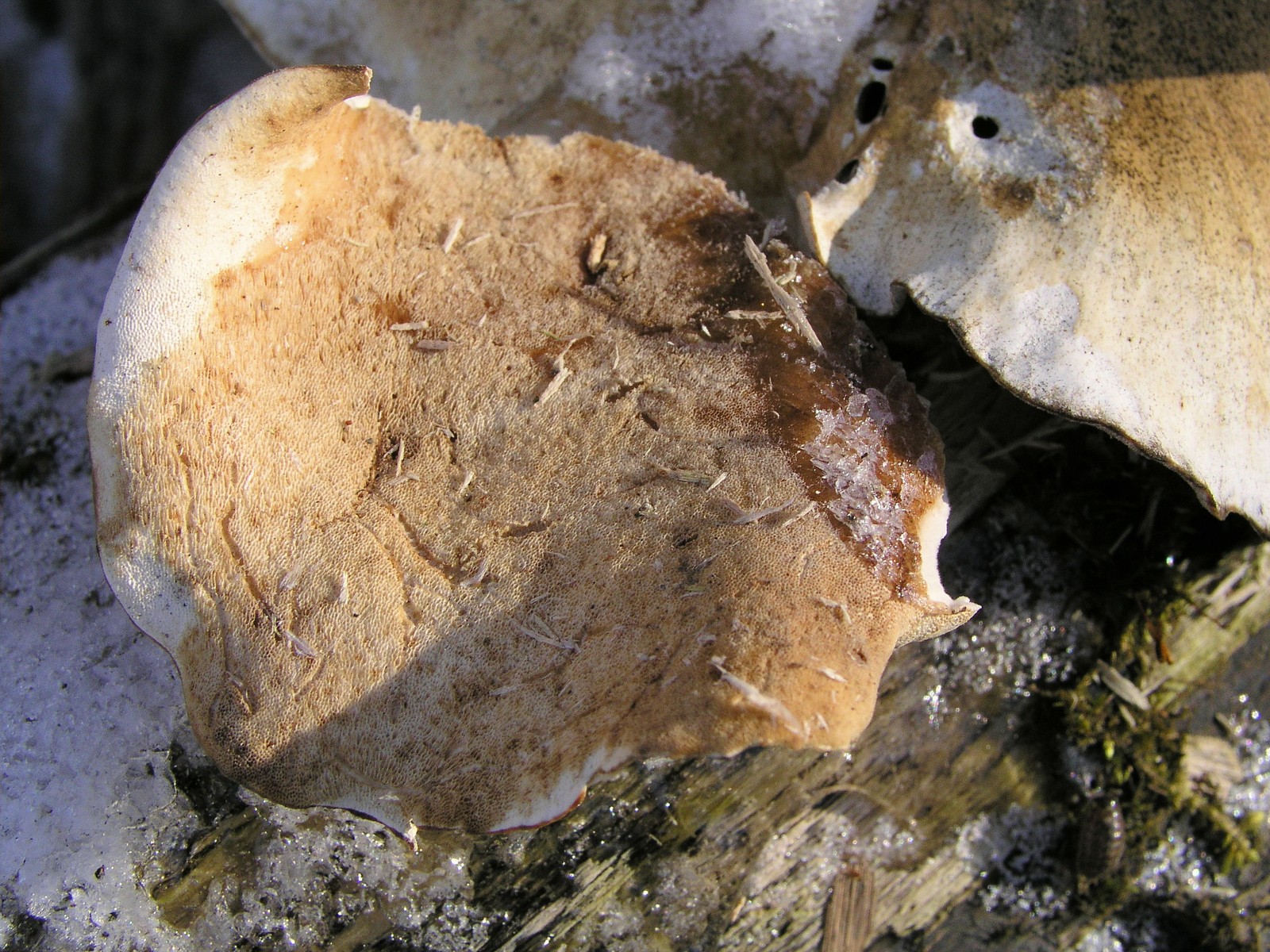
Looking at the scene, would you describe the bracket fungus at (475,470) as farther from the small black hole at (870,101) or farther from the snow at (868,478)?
the small black hole at (870,101)

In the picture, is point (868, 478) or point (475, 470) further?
point (475, 470)

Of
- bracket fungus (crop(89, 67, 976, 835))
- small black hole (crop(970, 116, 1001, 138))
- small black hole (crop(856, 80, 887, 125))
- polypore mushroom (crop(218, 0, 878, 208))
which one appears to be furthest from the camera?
polypore mushroom (crop(218, 0, 878, 208))

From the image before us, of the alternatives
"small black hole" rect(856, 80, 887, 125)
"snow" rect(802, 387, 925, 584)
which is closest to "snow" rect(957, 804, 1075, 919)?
"snow" rect(802, 387, 925, 584)

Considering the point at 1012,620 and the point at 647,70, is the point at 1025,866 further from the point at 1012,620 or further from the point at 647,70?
the point at 647,70

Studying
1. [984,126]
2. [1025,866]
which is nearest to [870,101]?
[984,126]

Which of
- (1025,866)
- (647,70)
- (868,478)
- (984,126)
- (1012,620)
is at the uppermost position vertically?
(647,70)

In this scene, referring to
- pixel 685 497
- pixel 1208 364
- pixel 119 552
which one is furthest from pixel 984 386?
pixel 119 552

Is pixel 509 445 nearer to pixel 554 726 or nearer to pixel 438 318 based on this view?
pixel 438 318

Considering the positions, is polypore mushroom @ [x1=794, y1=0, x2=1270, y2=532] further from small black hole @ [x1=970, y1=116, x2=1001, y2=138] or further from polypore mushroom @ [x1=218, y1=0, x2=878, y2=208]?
polypore mushroom @ [x1=218, y1=0, x2=878, y2=208]
